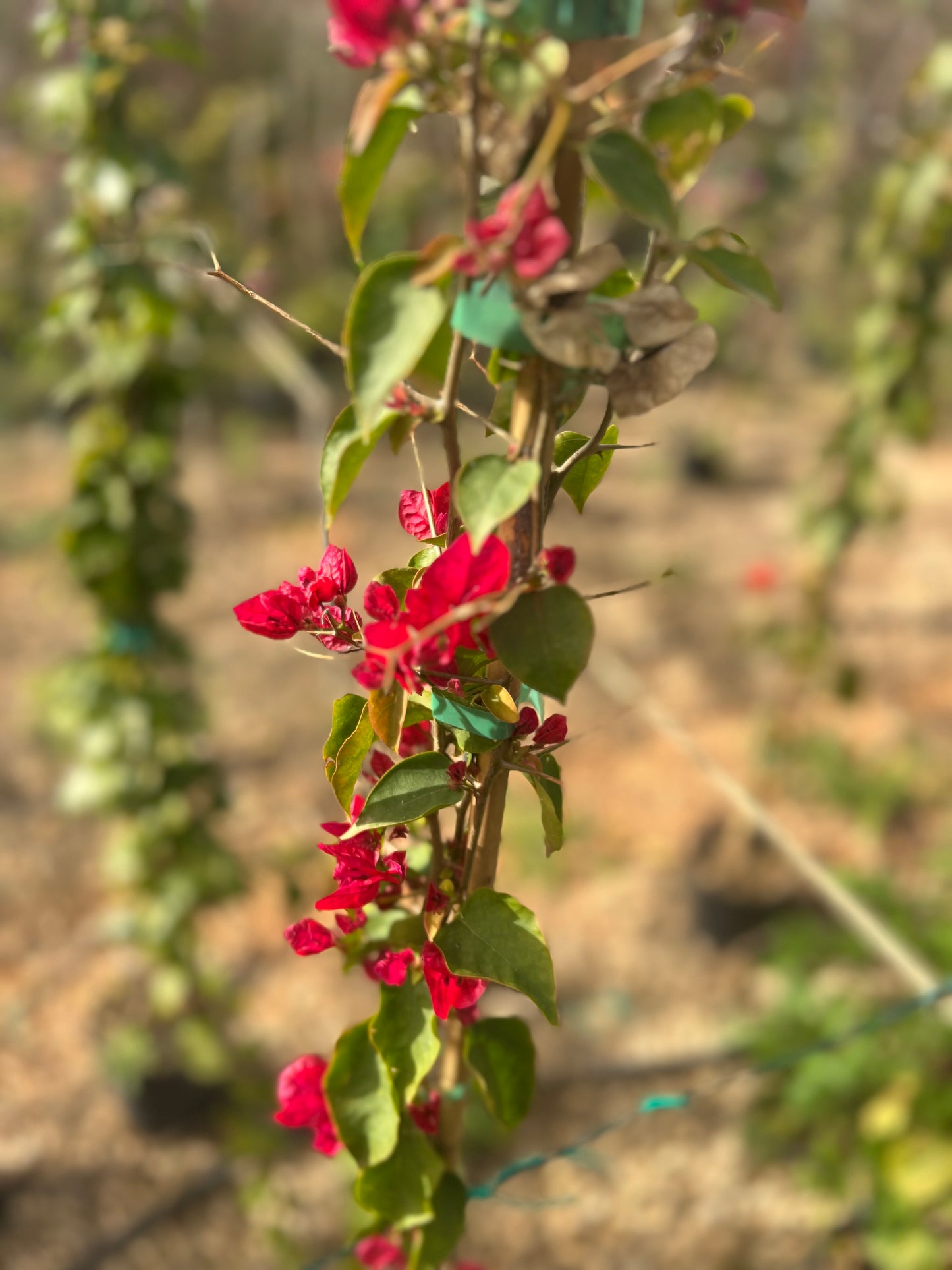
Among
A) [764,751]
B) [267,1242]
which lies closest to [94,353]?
[267,1242]

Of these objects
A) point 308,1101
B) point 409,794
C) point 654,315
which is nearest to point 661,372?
point 654,315

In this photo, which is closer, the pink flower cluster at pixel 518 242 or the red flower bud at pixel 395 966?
the pink flower cluster at pixel 518 242

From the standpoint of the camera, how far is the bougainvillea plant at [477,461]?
0.36 metres

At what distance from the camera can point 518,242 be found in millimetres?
363

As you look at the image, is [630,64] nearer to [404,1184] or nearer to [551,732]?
[551,732]

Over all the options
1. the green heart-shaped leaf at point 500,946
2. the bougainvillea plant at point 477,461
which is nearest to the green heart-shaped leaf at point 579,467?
the bougainvillea plant at point 477,461

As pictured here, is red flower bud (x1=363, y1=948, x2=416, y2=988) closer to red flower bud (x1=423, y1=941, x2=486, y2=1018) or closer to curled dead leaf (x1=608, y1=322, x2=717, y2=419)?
red flower bud (x1=423, y1=941, x2=486, y2=1018)

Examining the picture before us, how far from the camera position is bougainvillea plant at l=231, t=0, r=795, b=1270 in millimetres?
360

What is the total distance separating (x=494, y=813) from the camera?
53cm

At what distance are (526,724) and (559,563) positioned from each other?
0.11 m

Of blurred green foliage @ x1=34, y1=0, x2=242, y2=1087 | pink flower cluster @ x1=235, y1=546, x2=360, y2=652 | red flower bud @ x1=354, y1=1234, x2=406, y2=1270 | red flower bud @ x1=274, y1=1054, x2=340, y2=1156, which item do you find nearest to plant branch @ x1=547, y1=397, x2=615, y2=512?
pink flower cluster @ x1=235, y1=546, x2=360, y2=652

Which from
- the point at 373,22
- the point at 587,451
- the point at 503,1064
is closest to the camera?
the point at 373,22

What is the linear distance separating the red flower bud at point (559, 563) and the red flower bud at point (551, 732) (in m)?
0.10

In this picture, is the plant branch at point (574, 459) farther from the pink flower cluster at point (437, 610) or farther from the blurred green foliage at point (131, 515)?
the blurred green foliage at point (131, 515)
